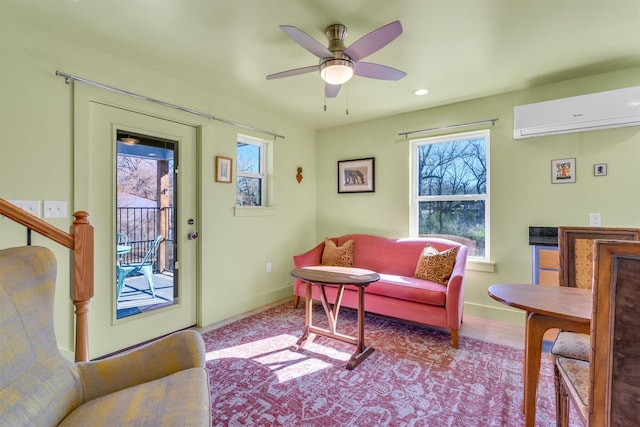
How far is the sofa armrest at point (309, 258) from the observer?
362 cm

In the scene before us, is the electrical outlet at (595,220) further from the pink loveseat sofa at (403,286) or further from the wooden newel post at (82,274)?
the wooden newel post at (82,274)

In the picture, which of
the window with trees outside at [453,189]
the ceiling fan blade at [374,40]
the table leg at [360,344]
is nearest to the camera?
the ceiling fan blade at [374,40]

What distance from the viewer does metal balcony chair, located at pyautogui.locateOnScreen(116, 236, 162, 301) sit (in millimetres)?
2557

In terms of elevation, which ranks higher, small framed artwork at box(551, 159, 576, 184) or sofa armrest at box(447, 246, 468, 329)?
small framed artwork at box(551, 159, 576, 184)

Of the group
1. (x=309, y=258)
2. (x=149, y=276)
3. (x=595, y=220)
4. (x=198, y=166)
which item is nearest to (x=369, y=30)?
(x=198, y=166)

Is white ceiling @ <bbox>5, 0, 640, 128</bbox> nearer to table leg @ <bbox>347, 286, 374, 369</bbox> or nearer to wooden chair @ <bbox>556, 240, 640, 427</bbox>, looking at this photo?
wooden chair @ <bbox>556, 240, 640, 427</bbox>

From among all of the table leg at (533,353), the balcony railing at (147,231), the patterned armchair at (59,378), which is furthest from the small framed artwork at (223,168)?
the table leg at (533,353)

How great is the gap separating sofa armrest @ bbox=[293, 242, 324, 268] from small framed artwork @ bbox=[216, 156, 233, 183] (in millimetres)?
1222

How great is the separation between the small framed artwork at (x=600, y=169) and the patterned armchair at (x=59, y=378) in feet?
11.5

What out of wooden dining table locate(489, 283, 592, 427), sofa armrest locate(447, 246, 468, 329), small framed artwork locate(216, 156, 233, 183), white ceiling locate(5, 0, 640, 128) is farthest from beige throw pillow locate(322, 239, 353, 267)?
wooden dining table locate(489, 283, 592, 427)

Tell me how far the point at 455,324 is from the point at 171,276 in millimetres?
2635

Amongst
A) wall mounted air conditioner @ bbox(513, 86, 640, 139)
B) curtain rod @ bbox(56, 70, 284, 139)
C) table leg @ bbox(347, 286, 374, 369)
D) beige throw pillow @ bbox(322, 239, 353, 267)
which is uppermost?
curtain rod @ bbox(56, 70, 284, 139)

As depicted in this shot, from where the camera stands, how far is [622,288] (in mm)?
880

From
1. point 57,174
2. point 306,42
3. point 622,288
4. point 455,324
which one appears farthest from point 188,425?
point 455,324
